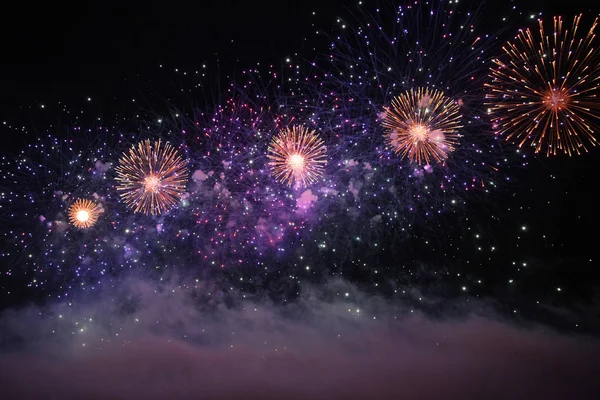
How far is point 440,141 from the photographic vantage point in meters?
8.42

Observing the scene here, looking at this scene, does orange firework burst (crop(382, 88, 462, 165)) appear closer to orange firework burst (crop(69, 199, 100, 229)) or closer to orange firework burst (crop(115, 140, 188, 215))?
orange firework burst (crop(115, 140, 188, 215))

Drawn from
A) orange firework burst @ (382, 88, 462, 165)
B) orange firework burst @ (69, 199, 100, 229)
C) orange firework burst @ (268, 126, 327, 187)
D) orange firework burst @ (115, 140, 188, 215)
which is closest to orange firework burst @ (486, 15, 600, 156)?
orange firework burst @ (382, 88, 462, 165)

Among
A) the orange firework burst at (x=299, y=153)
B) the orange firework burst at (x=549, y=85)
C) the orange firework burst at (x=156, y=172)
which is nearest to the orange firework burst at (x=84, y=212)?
the orange firework burst at (x=156, y=172)

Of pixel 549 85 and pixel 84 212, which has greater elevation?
pixel 84 212

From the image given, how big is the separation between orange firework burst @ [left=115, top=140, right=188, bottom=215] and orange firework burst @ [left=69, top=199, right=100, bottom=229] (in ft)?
6.20

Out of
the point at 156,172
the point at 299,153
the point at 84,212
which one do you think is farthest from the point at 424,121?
the point at 84,212

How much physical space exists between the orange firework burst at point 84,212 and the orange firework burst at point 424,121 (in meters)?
8.97

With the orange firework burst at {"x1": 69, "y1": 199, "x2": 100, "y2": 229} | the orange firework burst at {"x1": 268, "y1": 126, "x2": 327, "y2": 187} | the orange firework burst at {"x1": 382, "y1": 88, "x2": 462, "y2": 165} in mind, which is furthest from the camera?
the orange firework burst at {"x1": 69, "y1": 199, "x2": 100, "y2": 229}

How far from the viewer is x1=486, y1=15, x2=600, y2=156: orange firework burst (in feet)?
22.2

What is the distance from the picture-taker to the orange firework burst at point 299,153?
916 centimetres

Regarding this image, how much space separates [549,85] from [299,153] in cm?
534

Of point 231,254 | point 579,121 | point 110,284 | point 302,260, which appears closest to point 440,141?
point 579,121

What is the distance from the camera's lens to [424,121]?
826 centimetres

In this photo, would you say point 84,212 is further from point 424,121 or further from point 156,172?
point 424,121
